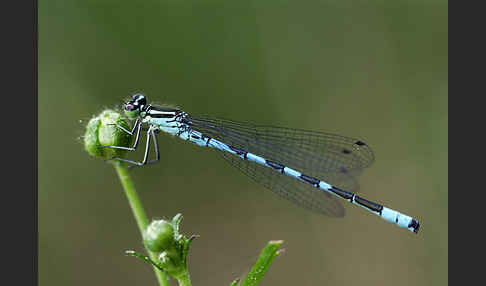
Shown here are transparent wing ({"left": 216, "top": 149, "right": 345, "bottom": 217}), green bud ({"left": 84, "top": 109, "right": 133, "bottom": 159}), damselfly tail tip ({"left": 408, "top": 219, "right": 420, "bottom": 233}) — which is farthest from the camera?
transparent wing ({"left": 216, "top": 149, "right": 345, "bottom": 217})

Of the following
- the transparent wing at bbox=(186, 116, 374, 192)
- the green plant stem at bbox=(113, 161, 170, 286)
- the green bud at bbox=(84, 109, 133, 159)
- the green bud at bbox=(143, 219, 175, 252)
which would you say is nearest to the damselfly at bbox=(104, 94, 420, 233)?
the transparent wing at bbox=(186, 116, 374, 192)

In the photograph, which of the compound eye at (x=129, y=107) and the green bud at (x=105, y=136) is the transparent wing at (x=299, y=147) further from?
the green bud at (x=105, y=136)

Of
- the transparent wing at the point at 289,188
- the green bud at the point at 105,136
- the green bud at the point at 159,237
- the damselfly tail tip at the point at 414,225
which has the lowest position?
the damselfly tail tip at the point at 414,225

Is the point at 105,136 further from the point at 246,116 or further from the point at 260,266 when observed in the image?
the point at 246,116

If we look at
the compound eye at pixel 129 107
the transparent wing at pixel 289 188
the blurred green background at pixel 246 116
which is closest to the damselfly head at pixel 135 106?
the compound eye at pixel 129 107

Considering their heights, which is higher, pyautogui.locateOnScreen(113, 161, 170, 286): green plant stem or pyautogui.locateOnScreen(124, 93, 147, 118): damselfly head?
pyautogui.locateOnScreen(124, 93, 147, 118): damselfly head

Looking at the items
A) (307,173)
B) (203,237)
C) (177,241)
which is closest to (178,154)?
(203,237)

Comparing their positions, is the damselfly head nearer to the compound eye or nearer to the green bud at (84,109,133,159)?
the compound eye
